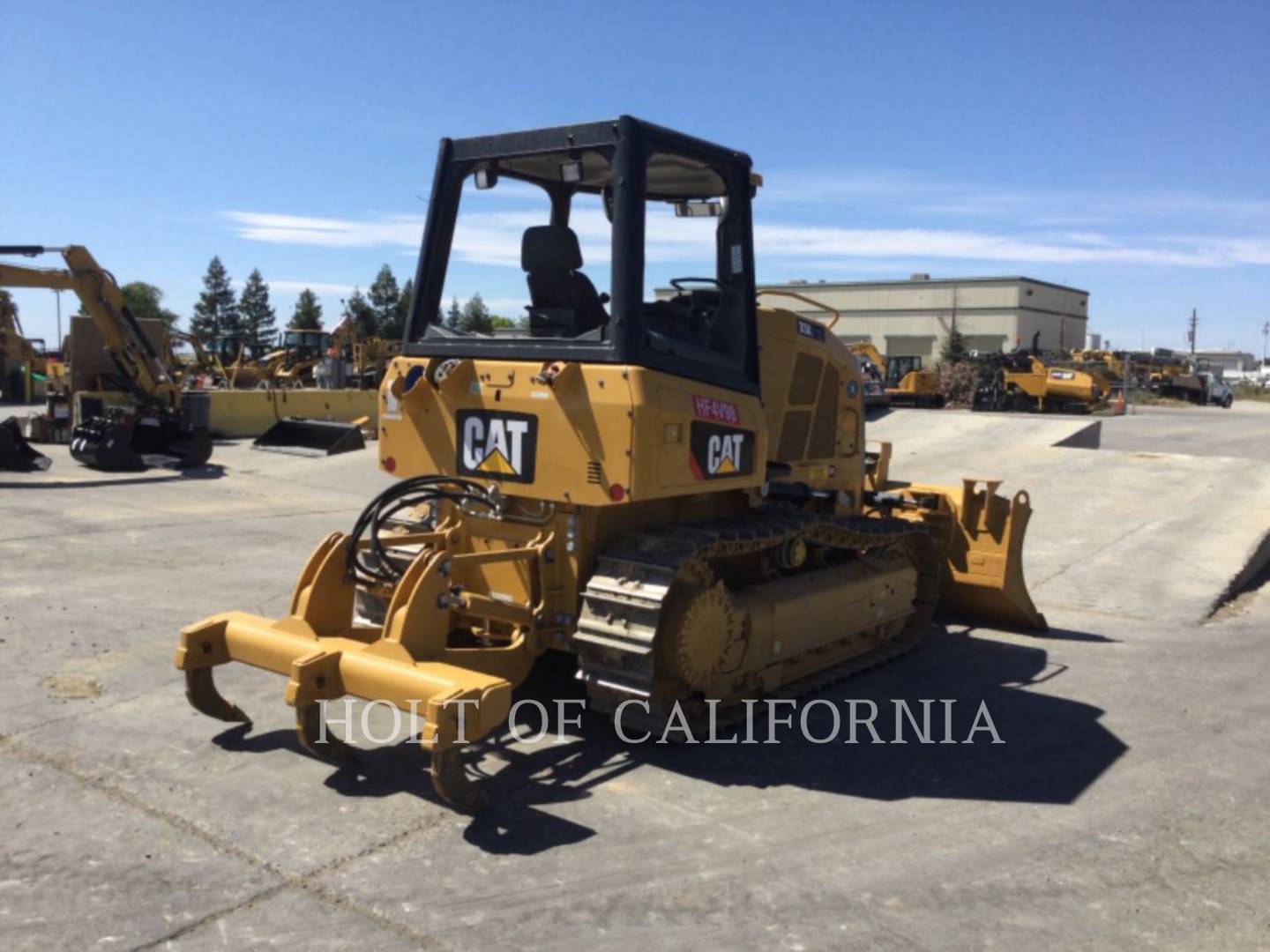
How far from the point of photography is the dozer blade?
7879 mm

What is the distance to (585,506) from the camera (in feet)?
17.2

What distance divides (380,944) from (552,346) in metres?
2.82

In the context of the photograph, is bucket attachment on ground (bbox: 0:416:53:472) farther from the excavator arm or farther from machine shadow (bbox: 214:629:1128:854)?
machine shadow (bbox: 214:629:1128:854)

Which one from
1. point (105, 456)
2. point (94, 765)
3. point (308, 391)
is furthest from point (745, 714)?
point (308, 391)

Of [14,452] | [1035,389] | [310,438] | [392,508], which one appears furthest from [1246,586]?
[1035,389]

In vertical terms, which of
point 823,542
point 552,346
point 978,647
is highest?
point 552,346

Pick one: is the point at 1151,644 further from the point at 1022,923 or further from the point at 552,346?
the point at 552,346

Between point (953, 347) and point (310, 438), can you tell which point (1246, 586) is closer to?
point (310, 438)

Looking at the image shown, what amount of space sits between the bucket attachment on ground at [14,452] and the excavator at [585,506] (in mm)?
11878

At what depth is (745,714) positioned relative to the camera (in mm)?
5699

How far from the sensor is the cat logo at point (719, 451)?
525 cm

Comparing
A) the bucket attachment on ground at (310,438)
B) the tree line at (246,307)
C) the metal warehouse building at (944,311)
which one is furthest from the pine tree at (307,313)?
the bucket attachment on ground at (310,438)

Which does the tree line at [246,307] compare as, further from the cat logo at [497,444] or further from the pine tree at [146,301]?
the cat logo at [497,444]

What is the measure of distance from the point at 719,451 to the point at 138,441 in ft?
49.9
